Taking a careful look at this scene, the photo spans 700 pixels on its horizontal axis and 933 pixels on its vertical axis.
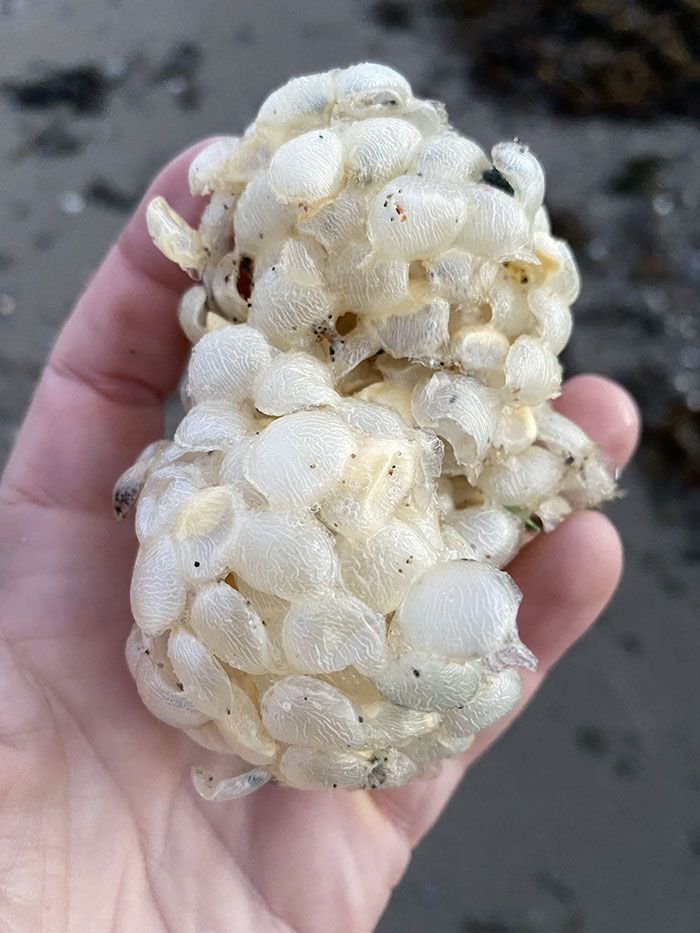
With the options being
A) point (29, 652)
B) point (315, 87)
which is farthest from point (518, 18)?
point (29, 652)

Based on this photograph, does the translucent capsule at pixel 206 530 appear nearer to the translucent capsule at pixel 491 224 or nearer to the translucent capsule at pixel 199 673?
the translucent capsule at pixel 199 673

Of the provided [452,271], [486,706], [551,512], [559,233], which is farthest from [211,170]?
[559,233]

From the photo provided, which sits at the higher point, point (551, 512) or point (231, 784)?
point (551, 512)

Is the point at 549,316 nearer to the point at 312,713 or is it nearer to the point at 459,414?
the point at 459,414

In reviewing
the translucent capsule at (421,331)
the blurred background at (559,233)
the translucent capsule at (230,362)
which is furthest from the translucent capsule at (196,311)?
the blurred background at (559,233)

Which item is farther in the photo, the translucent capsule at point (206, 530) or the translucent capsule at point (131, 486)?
the translucent capsule at point (131, 486)

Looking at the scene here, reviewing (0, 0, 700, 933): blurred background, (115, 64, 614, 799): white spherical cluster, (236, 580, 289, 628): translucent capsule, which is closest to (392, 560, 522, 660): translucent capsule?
(115, 64, 614, 799): white spherical cluster
